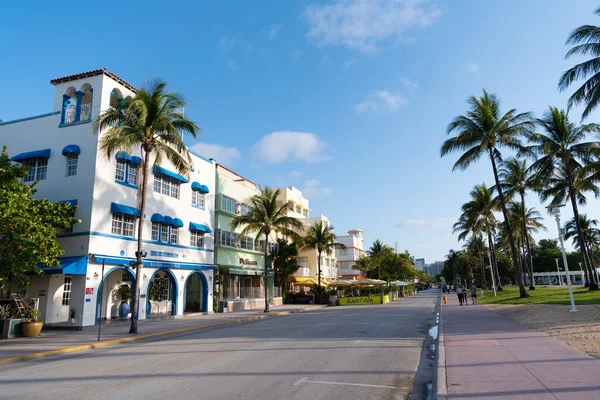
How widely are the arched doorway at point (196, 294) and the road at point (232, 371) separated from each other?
1572 cm

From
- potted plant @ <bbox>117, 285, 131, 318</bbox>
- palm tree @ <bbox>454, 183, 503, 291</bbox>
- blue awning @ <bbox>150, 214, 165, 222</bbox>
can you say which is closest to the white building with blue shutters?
blue awning @ <bbox>150, 214, 165, 222</bbox>

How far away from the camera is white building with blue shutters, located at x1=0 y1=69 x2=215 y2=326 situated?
69.3 feet

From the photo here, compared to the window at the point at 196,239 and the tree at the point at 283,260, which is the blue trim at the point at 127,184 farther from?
the tree at the point at 283,260

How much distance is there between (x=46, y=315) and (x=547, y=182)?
39.0m

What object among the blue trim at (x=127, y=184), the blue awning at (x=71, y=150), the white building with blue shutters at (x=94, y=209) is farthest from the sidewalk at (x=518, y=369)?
the blue awning at (x=71, y=150)

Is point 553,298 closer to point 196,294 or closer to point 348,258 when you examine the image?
point 196,294

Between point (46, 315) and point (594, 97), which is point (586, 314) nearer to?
point (594, 97)

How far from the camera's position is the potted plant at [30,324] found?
16922mm

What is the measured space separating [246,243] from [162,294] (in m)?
12.3

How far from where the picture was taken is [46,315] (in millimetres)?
21469

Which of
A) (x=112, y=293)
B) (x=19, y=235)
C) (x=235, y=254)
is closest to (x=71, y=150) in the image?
(x=19, y=235)

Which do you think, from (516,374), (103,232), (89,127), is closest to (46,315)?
(103,232)

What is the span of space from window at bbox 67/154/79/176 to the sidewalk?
19.9m

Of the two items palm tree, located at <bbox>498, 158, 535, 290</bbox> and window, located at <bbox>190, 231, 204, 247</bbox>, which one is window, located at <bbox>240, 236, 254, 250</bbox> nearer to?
window, located at <bbox>190, 231, 204, 247</bbox>
